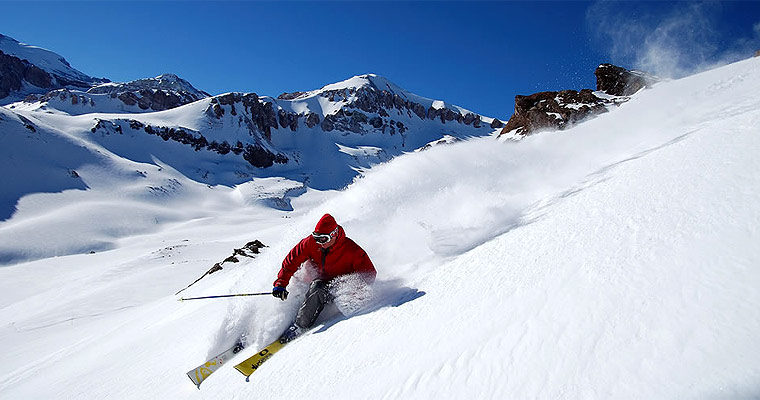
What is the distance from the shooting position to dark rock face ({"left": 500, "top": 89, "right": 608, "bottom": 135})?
19.4m

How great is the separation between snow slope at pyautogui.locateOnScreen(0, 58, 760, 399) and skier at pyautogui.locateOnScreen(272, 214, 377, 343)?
0.28m

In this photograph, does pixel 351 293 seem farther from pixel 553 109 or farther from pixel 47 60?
pixel 47 60

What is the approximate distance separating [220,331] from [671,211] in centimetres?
496

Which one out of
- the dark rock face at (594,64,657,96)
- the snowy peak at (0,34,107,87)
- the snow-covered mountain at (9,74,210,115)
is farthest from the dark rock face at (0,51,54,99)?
the dark rock face at (594,64,657,96)

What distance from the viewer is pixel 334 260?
439 cm

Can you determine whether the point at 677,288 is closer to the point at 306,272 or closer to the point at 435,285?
the point at 435,285

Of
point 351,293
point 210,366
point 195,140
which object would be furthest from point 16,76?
point 351,293

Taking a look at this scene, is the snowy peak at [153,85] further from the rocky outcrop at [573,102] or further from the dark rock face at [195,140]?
the rocky outcrop at [573,102]

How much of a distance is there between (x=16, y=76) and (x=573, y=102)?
612ft

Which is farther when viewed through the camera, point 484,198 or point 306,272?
point 484,198

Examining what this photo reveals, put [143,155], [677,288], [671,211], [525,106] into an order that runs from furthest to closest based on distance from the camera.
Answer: [143,155] < [525,106] < [671,211] < [677,288]

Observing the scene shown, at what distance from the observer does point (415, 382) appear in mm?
2225

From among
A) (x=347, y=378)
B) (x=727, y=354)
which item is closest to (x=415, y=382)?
(x=347, y=378)

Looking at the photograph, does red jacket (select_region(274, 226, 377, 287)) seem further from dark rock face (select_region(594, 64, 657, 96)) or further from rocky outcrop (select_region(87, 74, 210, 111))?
rocky outcrop (select_region(87, 74, 210, 111))
